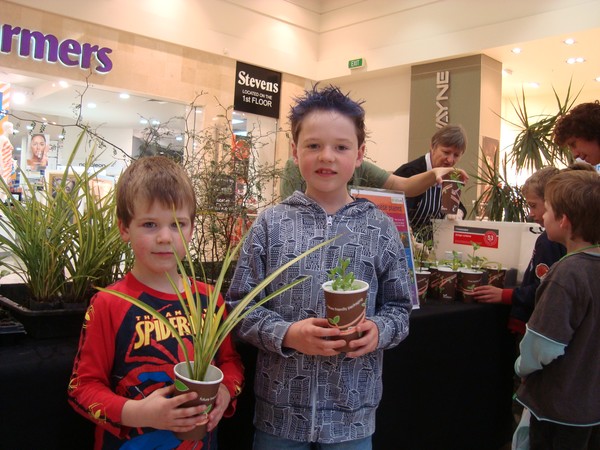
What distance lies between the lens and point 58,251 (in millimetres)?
1475

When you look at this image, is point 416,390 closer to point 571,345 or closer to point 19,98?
point 571,345

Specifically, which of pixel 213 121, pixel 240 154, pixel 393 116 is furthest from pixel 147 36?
pixel 240 154

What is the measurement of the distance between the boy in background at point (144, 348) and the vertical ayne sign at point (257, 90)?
775 cm

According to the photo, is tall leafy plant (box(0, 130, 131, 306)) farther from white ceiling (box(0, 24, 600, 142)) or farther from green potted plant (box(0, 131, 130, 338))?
white ceiling (box(0, 24, 600, 142))

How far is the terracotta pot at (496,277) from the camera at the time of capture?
2.76 metres

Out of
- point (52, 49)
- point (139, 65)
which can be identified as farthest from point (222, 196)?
point (139, 65)

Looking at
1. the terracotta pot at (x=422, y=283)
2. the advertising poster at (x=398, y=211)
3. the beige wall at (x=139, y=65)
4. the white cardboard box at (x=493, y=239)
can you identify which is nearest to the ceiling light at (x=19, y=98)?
the beige wall at (x=139, y=65)

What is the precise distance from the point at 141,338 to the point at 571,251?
1.70m

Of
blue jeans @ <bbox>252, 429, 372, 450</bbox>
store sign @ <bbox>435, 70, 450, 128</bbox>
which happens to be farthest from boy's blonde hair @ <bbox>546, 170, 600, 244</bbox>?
store sign @ <bbox>435, 70, 450, 128</bbox>

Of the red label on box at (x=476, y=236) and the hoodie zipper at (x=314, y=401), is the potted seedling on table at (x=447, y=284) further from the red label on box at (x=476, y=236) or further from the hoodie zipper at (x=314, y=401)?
the hoodie zipper at (x=314, y=401)

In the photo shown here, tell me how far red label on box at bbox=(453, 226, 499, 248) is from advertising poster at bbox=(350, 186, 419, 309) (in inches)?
35.2

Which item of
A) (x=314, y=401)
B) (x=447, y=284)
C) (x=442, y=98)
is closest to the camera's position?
(x=314, y=401)

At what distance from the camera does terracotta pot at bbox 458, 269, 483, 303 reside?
2629 mm

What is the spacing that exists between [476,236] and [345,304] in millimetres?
2166
